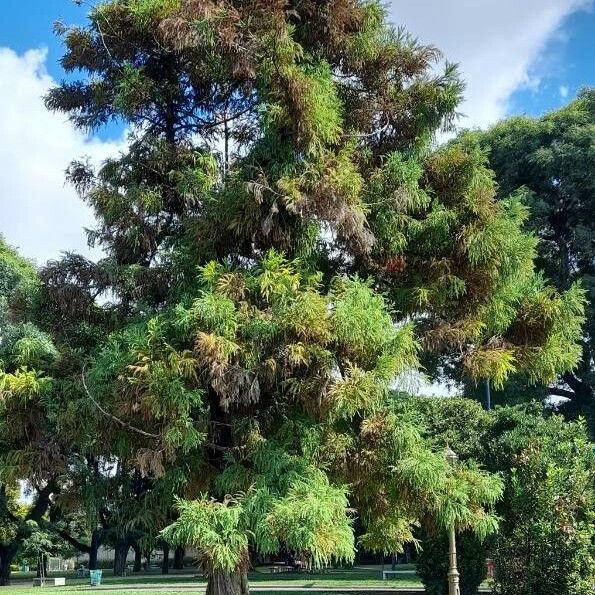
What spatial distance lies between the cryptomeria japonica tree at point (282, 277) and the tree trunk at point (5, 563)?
85.3ft

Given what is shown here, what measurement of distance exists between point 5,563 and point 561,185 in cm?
2736

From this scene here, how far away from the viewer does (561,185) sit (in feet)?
77.9

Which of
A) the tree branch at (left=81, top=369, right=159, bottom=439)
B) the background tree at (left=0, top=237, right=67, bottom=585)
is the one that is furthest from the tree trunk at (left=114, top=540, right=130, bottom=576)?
the tree branch at (left=81, top=369, right=159, bottom=439)

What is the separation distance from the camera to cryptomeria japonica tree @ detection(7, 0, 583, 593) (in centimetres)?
730

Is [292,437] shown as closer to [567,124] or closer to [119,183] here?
[119,183]

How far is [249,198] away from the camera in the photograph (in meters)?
8.07

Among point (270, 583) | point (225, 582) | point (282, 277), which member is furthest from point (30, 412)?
point (270, 583)

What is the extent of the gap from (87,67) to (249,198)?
11.1 ft

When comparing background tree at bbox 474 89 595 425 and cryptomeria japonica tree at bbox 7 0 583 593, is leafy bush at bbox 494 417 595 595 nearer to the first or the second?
cryptomeria japonica tree at bbox 7 0 583 593

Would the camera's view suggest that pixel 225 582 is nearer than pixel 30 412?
Yes

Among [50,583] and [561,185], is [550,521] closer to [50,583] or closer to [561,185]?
[561,185]

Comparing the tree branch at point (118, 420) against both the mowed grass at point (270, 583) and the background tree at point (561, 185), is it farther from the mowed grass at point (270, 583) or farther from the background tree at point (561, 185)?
the background tree at point (561, 185)

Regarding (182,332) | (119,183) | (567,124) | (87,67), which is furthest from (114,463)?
(567,124)

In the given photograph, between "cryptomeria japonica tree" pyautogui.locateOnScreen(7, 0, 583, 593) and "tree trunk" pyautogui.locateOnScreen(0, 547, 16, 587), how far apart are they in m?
26.0
